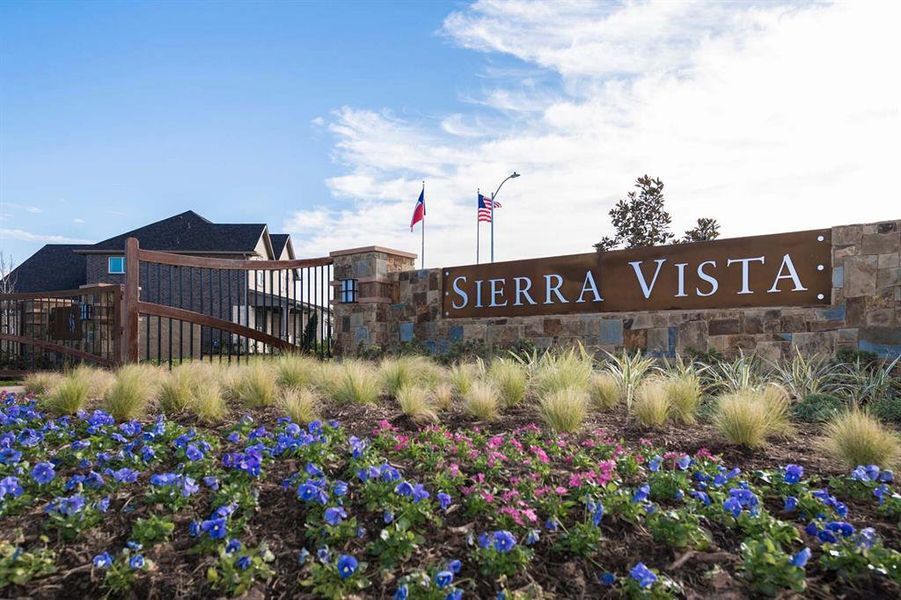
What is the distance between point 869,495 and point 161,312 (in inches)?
373

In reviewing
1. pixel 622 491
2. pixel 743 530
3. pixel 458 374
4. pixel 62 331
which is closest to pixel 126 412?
pixel 458 374

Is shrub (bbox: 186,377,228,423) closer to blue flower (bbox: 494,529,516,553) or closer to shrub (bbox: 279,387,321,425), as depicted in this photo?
shrub (bbox: 279,387,321,425)

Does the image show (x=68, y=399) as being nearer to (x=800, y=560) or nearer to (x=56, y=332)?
(x=800, y=560)

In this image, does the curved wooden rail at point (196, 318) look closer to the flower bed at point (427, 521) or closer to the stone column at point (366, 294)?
the stone column at point (366, 294)

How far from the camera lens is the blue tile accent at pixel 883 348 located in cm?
707

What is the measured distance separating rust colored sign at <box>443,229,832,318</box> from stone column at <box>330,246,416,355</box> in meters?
1.02

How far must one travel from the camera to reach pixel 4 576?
8.77ft

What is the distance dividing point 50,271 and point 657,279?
112 feet

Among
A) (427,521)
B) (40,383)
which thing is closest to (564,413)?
(427,521)

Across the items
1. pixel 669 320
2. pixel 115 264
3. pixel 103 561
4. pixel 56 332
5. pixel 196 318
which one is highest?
pixel 115 264

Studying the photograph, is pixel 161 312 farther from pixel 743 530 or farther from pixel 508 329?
pixel 743 530

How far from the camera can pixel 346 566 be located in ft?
8.25

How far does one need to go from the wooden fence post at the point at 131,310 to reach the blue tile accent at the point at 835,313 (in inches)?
369

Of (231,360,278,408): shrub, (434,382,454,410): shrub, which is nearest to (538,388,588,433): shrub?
(434,382,454,410): shrub
